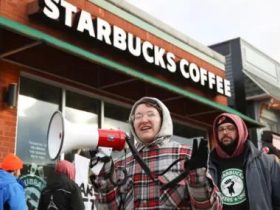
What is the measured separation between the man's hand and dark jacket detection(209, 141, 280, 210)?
1642mm

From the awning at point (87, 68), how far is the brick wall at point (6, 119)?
192mm

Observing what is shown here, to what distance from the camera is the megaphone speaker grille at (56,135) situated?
2.89 metres

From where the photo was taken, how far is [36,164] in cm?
694

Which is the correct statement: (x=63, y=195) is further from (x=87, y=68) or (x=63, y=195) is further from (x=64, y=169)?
(x=87, y=68)

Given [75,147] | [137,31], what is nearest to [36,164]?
[137,31]

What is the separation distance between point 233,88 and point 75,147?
532 inches

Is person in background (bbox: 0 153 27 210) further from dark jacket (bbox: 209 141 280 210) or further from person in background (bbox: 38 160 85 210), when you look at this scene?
dark jacket (bbox: 209 141 280 210)

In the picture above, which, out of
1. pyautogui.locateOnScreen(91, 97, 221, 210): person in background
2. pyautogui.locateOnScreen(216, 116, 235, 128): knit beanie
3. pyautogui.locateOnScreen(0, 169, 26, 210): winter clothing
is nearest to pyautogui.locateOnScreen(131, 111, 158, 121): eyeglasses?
pyautogui.locateOnScreen(91, 97, 221, 210): person in background

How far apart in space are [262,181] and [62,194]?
260cm

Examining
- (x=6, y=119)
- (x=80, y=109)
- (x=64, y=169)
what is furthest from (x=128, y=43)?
(x=64, y=169)

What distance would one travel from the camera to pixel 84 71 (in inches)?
302

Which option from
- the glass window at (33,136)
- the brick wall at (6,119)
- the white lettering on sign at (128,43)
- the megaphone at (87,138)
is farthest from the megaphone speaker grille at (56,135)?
the white lettering on sign at (128,43)

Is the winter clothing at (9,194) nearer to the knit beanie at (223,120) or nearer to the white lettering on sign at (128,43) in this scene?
the knit beanie at (223,120)

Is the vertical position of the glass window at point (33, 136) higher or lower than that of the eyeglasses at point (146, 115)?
higher
